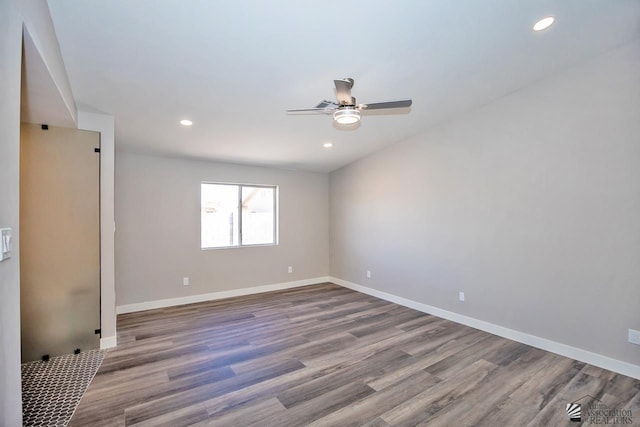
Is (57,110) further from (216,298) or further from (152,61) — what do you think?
(216,298)

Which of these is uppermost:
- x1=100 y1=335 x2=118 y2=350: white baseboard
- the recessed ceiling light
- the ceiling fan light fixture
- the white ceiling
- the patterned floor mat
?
the recessed ceiling light

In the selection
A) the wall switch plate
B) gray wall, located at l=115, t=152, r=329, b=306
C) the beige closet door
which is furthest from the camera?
gray wall, located at l=115, t=152, r=329, b=306

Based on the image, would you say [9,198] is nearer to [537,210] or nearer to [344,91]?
[344,91]

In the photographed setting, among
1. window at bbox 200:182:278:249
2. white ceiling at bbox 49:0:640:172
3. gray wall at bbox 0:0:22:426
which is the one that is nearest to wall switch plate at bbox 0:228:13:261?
gray wall at bbox 0:0:22:426

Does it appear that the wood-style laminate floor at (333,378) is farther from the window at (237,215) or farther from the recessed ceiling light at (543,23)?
the recessed ceiling light at (543,23)

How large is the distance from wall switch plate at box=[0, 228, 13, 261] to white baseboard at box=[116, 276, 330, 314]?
12.0 feet

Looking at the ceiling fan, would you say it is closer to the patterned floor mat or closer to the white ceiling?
the white ceiling

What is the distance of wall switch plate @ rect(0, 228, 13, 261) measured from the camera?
1179 millimetres

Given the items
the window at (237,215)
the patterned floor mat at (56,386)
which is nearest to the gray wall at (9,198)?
the patterned floor mat at (56,386)

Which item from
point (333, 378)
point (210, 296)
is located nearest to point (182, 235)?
point (210, 296)

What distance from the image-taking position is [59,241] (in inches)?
118

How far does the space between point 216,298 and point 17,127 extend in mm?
4150

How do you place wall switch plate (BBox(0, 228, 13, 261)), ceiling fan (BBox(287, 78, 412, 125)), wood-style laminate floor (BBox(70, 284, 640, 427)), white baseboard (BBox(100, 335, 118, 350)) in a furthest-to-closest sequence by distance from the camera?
white baseboard (BBox(100, 335, 118, 350)), ceiling fan (BBox(287, 78, 412, 125)), wood-style laminate floor (BBox(70, 284, 640, 427)), wall switch plate (BBox(0, 228, 13, 261))

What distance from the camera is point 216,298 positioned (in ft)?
16.7
